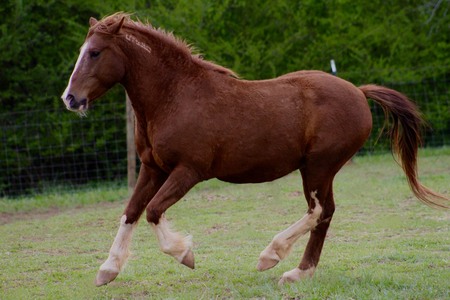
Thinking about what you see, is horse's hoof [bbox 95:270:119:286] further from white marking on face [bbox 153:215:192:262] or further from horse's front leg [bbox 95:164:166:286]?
white marking on face [bbox 153:215:192:262]

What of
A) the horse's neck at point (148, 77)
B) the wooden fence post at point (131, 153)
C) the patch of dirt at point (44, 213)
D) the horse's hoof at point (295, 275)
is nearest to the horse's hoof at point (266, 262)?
the horse's hoof at point (295, 275)

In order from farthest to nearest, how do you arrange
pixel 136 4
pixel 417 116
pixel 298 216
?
pixel 136 4 → pixel 298 216 → pixel 417 116

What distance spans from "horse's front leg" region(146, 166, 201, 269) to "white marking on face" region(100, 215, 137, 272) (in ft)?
1.18

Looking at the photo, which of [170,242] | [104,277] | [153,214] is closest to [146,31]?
[153,214]

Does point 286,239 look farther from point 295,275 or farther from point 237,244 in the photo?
point 237,244

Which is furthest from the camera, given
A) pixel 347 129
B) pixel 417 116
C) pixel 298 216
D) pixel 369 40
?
pixel 369 40

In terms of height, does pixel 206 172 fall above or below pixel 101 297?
above

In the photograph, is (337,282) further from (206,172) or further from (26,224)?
(26,224)

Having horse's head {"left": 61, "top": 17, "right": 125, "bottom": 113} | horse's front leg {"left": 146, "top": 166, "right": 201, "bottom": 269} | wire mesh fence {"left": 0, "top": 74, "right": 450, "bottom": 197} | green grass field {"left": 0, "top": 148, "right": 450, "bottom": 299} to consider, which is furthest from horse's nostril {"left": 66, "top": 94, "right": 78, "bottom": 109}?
wire mesh fence {"left": 0, "top": 74, "right": 450, "bottom": 197}

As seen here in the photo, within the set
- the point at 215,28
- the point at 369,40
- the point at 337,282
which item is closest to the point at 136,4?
the point at 215,28

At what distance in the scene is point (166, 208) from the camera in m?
5.30

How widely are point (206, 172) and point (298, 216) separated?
3777 mm

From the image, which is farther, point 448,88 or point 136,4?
point 448,88

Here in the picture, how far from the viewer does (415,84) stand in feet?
52.2
